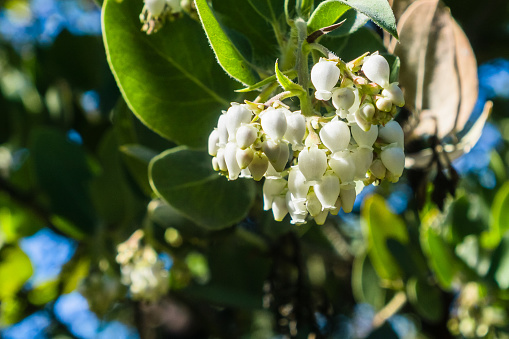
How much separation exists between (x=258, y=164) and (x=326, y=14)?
265 mm

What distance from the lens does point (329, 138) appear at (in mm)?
863

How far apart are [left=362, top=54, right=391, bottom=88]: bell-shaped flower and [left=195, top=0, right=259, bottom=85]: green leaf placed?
0.83 feet

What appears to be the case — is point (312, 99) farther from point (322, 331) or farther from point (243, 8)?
point (322, 331)

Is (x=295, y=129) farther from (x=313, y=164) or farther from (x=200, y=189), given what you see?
(x=200, y=189)

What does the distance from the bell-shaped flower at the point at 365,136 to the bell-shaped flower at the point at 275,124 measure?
0.11 m

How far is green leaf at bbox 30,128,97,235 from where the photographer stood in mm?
2162

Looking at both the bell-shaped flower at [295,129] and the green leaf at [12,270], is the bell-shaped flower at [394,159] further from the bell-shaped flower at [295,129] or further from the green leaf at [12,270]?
the green leaf at [12,270]

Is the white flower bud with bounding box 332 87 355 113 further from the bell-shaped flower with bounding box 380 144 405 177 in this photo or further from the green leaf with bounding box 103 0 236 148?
the green leaf with bounding box 103 0 236 148

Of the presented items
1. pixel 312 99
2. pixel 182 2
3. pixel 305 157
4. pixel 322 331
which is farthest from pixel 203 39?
pixel 322 331

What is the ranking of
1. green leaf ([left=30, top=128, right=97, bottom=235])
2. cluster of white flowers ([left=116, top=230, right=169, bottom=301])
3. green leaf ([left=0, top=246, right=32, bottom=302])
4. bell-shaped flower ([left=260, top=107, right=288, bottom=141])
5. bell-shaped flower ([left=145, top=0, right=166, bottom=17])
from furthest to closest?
green leaf ([left=0, top=246, right=32, bottom=302]) → green leaf ([left=30, top=128, right=97, bottom=235]) → cluster of white flowers ([left=116, top=230, right=169, bottom=301]) → bell-shaped flower ([left=145, top=0, right=166, bottom=17]) → bell-shaped flower ([left=260, top=107, right=288, bottom=141])

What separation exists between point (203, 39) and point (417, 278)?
1.23 metres

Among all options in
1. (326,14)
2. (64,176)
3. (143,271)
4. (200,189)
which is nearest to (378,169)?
(326,14)

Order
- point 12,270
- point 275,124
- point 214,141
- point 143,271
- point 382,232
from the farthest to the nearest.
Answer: point 12,270 < point 382,232 < point 143,271 < point 214,141 < point 275,124

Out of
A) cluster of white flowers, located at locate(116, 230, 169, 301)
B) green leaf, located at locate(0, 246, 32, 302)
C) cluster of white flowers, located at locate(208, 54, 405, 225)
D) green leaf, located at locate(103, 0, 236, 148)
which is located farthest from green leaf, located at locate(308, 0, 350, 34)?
green leaf, located at locate(0, 246, 32, 302)
